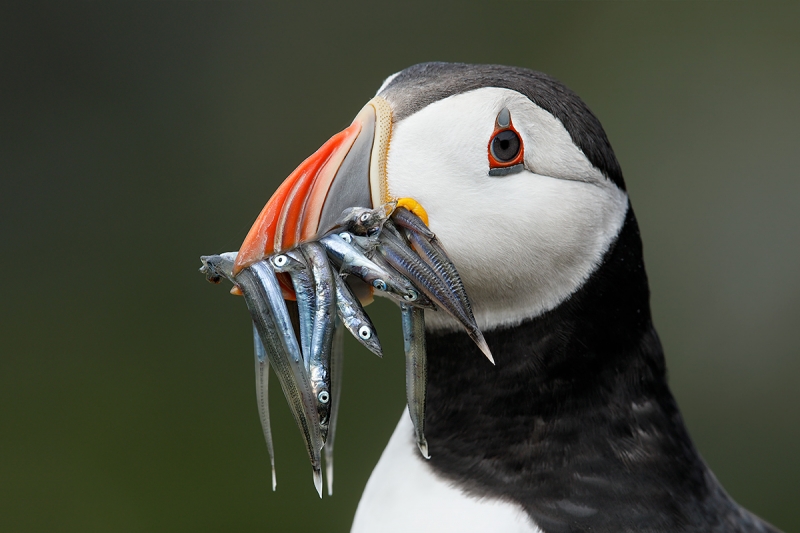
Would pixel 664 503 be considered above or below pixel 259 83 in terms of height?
below

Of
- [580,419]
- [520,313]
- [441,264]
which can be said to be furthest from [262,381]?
[580,419]

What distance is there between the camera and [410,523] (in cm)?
189

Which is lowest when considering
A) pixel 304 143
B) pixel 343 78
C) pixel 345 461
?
pixel 345 461

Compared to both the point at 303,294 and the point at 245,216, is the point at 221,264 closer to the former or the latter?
the point at 303,294

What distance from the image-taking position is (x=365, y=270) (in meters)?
1.58

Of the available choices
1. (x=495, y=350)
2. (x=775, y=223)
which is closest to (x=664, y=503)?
(x=495, y=350)

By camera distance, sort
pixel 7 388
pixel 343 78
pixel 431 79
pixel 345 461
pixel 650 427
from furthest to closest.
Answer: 1. pixel 343 78
2. pixel 7 388
3. pixel 345 461
4. pixel 650 427
5. pixel 431 79

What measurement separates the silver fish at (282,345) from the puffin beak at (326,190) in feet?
0.12

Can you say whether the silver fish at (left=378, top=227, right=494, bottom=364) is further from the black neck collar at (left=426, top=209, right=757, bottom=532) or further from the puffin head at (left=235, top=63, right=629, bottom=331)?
the black neck collar at (left=426, top=209, right=757, bottom=532)

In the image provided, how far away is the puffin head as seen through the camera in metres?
1.67

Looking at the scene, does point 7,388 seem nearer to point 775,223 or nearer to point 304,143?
point 304,143

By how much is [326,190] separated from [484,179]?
30 cm

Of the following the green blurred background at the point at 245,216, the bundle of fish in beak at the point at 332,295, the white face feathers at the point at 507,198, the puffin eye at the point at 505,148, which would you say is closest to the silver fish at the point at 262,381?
the bundle of fish in beak at the point at 332,295

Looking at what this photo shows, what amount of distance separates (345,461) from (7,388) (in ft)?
6.50
